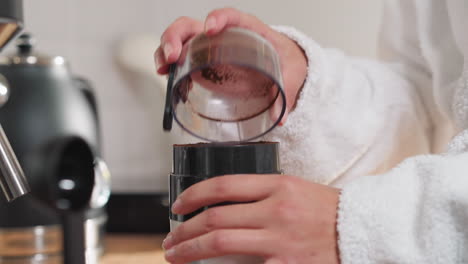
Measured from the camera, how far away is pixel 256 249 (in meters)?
0.23

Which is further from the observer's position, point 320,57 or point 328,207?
point 320,57

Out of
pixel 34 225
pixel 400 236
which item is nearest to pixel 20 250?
pixel 34 225

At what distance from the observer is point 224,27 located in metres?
0.25

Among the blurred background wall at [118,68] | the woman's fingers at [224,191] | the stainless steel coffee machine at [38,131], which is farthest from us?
the blurred background wall at [118,68]

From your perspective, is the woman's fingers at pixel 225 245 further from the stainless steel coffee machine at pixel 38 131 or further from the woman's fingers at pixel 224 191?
the stainless steel coffee machine at pixel 38 131

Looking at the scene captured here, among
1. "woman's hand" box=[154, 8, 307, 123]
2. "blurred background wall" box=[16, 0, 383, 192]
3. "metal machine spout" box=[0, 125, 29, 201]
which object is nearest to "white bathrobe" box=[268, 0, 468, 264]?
"woman's hand" box=[154, 8, 307, 123]

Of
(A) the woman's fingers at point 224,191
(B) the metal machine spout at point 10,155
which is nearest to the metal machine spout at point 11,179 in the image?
(B) the metal machine spout at point 10,155

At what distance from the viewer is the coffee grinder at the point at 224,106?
0.23 metres

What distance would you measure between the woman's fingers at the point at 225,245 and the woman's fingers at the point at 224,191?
0.01m

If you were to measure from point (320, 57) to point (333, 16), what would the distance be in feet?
0.96

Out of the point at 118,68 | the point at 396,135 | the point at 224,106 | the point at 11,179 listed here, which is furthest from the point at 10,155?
the point at 118,68

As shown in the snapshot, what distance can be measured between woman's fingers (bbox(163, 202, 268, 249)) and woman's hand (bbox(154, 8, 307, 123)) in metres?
0.08

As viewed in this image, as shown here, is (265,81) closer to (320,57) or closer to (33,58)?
(320,57)

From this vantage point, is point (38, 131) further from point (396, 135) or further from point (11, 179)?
point (396, 135)
